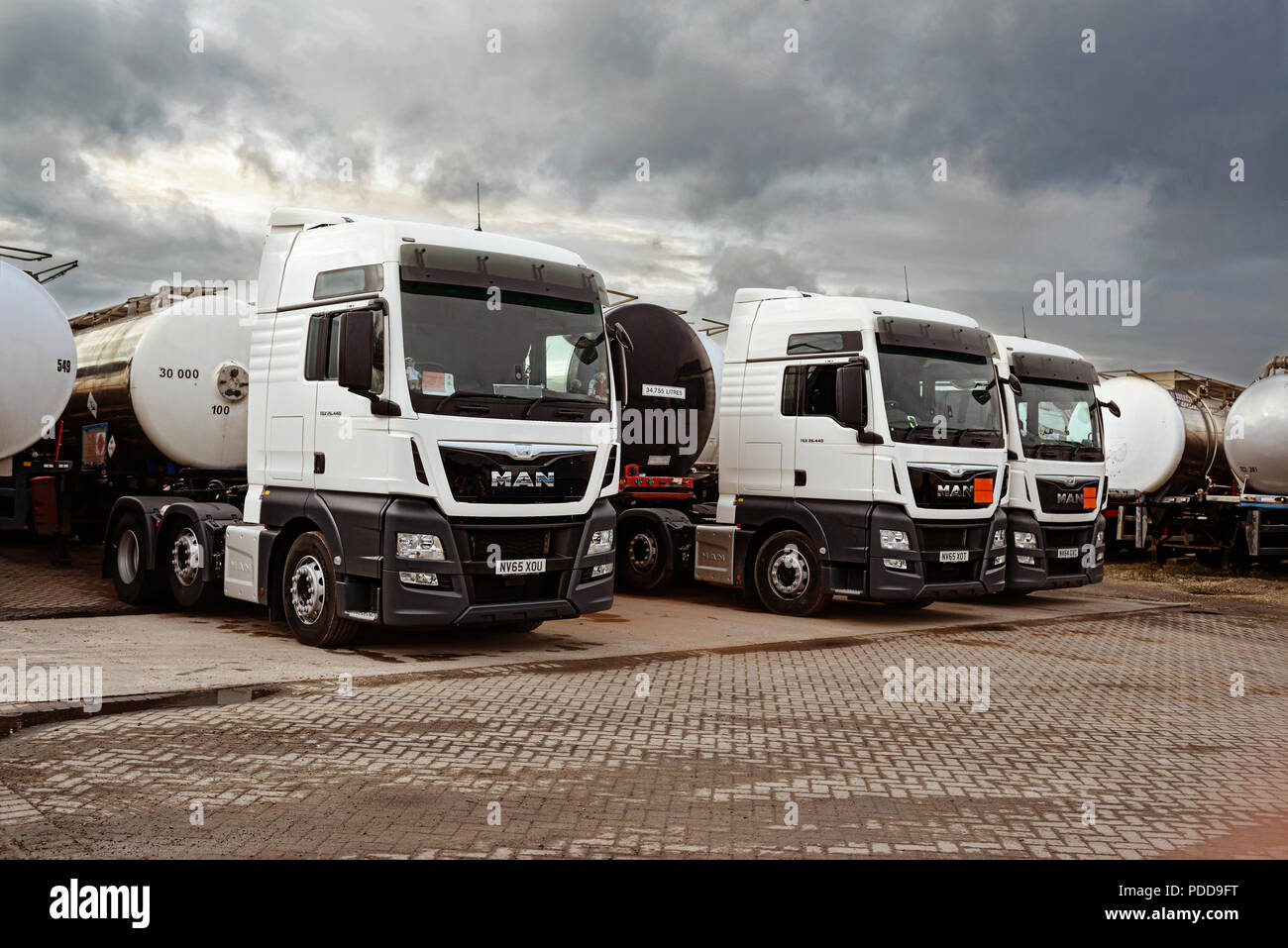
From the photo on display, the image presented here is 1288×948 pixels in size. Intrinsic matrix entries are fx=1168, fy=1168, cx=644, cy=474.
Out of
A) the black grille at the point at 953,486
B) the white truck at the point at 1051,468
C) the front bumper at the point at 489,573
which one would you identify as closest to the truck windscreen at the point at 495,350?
the front bumper at the point at 489,573

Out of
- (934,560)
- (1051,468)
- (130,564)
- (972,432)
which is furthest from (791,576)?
(130,564)

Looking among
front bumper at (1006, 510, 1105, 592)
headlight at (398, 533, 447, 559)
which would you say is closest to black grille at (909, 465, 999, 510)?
front bumper at (1006, 510, 1105, 592)

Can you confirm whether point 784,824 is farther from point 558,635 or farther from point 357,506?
point 558,635

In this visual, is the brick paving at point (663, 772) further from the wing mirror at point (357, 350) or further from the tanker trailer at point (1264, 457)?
the tanker trailer at point (1264, 457)

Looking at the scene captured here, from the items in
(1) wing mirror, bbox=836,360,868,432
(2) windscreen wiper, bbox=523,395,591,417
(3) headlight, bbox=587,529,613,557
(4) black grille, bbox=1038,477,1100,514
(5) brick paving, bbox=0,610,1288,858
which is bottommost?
(5) brick paving, bbox=0,610,1288,858

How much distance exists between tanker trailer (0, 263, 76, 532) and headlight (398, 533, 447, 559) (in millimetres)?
5232

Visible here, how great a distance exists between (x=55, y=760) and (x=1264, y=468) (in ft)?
61.5

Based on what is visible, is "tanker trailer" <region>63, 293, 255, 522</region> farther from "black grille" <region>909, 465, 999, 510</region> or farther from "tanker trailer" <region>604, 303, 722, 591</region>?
"black grille" <region>909, 465, 999, 510</region>

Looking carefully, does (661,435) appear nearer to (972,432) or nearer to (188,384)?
(972,432)

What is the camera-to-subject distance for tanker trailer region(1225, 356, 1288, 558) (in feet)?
62.1

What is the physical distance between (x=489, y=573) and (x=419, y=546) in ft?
2.05

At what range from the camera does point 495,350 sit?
9.30 m

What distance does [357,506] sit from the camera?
9211 mm

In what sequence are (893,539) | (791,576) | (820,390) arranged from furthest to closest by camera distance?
(791,576) → (820,390) → (893,539)
